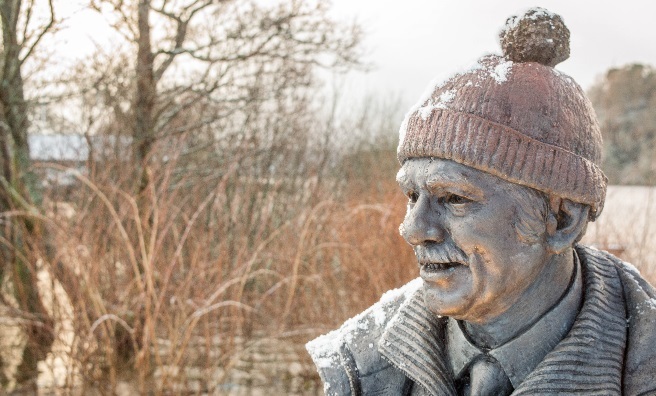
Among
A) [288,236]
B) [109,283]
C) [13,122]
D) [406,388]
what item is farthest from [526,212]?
[13,122]

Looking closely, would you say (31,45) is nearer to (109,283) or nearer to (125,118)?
(125,118)

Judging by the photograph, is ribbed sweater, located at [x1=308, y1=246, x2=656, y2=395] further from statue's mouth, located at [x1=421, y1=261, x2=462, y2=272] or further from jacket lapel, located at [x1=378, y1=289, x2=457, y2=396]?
statue's mouth, located at [x1=421, y1=261, x2=462, y2=272]

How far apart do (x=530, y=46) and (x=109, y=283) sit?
4029 millimetres

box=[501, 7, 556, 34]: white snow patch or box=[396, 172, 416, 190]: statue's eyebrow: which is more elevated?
box=[501, 7, 556, 34]: white snow patch

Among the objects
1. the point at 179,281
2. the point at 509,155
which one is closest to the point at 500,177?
the point at 509,155

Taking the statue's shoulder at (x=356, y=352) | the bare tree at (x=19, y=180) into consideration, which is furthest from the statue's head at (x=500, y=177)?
the bare tree at (x=19, y=180)

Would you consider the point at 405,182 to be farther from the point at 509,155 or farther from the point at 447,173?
the point at 509,155

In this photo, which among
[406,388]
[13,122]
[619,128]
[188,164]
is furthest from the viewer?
[619,128]

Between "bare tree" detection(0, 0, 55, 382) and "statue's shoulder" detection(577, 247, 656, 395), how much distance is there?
428 centimetres

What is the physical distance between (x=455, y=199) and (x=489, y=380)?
392 millimetres

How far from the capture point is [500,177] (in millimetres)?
1420

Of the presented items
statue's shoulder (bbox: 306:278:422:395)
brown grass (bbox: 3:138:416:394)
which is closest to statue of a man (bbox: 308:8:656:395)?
statue's shoulder (bbox: 306:278:422:395)

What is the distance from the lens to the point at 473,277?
1.44 meters

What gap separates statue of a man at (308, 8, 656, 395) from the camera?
4.65 ft
